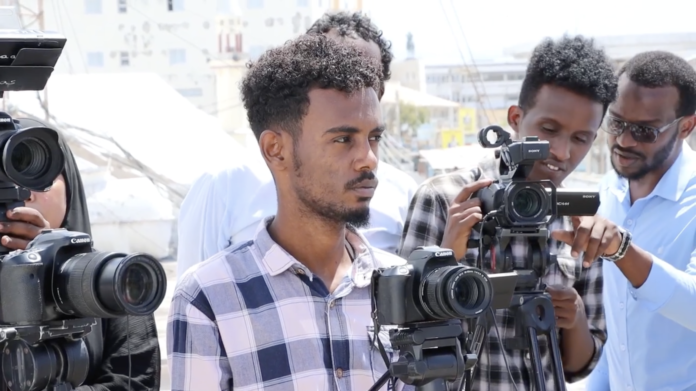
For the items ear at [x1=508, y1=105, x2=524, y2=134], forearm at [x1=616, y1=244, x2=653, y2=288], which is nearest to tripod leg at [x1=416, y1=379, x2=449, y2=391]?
forearm at [x1=616, y1=244, x2=653, y2=288]

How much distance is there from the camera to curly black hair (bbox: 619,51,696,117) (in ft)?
11.6

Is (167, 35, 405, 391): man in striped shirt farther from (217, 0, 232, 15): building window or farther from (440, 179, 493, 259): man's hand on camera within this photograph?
(217, 0, 232, 15): building window

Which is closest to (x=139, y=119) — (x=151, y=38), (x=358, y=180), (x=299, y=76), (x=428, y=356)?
(x=151, y=38)

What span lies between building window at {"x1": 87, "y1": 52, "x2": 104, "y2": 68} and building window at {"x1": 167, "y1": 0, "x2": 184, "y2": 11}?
2383 millimetres

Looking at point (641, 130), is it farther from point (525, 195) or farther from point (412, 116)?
point (412, 116)

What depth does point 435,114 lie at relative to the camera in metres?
31.7

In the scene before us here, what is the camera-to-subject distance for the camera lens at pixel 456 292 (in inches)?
75.5

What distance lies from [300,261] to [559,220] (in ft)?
3.94

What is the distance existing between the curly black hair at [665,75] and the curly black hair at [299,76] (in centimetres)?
148

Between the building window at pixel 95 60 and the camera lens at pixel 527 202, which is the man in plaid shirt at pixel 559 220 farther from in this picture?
the building window at pixel 95 60

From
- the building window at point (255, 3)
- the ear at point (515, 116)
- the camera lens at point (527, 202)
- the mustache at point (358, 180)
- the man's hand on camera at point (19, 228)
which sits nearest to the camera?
the man's hand on camera at point (19, 228)

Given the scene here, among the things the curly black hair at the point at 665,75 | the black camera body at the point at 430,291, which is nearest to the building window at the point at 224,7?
the curly black hair at the point at 665,75

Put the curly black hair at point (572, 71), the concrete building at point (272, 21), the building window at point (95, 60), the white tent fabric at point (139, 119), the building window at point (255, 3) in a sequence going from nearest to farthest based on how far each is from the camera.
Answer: the curly black hair at point (572, 71)
the white tent fabric at point (139, 119)
the building window at point (95, 60)
the concrete building at point (272, 21)
the building window at point (255, 3)

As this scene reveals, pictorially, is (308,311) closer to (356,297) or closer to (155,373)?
(356,297)
